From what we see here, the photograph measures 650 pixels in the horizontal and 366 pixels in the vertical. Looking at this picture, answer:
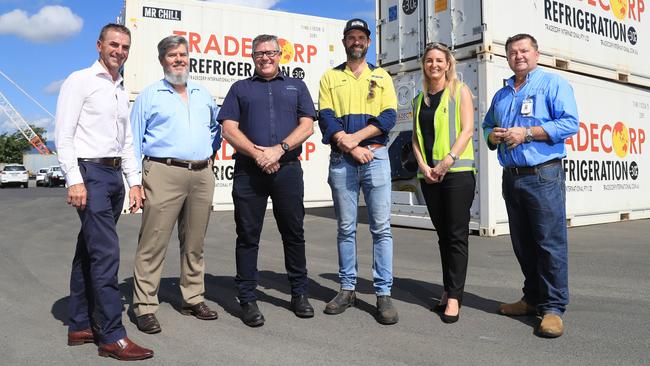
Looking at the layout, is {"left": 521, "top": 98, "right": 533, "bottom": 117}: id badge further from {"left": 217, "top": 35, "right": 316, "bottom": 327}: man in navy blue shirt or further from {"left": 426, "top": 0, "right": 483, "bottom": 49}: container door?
{"left": 426, "top": 0, "right": 483, "bottom": 49}: container door

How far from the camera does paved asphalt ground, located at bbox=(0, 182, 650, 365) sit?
2.66 m

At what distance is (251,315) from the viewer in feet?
10.6

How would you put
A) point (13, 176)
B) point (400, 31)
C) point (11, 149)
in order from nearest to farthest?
point (400, 31), point (13, 176), point (11, 149)

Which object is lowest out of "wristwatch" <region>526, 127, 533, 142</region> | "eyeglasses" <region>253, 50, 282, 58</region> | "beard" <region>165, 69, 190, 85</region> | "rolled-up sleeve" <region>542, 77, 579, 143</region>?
"wristwatch" <region>526, 127, 533, 142</region>

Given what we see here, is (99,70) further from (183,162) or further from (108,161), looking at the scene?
(183,162)

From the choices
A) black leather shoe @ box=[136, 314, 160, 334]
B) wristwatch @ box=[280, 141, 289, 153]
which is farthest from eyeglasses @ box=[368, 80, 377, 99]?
black leather shoe @ box=[136, 314, 160, 334]

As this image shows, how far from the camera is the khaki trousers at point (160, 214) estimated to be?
3.19m

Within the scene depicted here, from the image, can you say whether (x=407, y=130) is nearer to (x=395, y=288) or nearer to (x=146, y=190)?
(x=395, y=288)

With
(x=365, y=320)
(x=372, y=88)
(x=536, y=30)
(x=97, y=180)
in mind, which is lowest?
(x=365, y=320)

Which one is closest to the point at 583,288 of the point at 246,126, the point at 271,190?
the point at 271,190

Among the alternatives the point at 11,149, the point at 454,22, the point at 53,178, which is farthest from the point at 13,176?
the point at 11,149

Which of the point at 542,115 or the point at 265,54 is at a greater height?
the point at 265,54

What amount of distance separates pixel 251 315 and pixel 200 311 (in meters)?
0.40

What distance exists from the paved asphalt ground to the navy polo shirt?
1.17m
